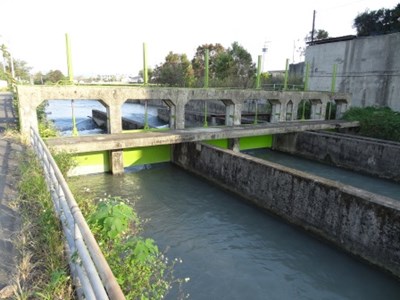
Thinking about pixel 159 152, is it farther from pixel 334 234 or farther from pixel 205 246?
pixel 334 234

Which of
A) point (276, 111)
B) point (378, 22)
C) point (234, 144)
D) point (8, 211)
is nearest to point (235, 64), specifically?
point (378, 22)

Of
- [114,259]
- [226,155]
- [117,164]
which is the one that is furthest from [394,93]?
[114,259]

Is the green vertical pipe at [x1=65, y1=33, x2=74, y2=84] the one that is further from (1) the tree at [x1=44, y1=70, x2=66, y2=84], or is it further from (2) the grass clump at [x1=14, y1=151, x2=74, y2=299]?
(2) the grass clump at [x1=14, y1=151, x2=74, y2=299]

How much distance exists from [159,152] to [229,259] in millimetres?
7237

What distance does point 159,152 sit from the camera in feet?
42.2

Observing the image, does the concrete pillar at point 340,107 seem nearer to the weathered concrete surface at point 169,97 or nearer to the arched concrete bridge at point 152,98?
the weathered concrete surface at point 169,97

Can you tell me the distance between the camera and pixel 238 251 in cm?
671

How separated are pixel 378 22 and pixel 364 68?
936 centimetres

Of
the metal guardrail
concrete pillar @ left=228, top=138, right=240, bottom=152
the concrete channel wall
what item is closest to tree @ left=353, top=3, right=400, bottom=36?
concrete pillar @ left=228, top=138, right=240, bottom=152

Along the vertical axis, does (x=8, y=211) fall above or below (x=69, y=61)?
below

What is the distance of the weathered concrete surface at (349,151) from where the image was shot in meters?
11.8

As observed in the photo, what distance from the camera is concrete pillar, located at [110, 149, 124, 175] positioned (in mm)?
11133

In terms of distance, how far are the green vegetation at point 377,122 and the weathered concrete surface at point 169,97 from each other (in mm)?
1561

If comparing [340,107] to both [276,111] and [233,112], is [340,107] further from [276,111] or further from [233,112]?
[233,112]
